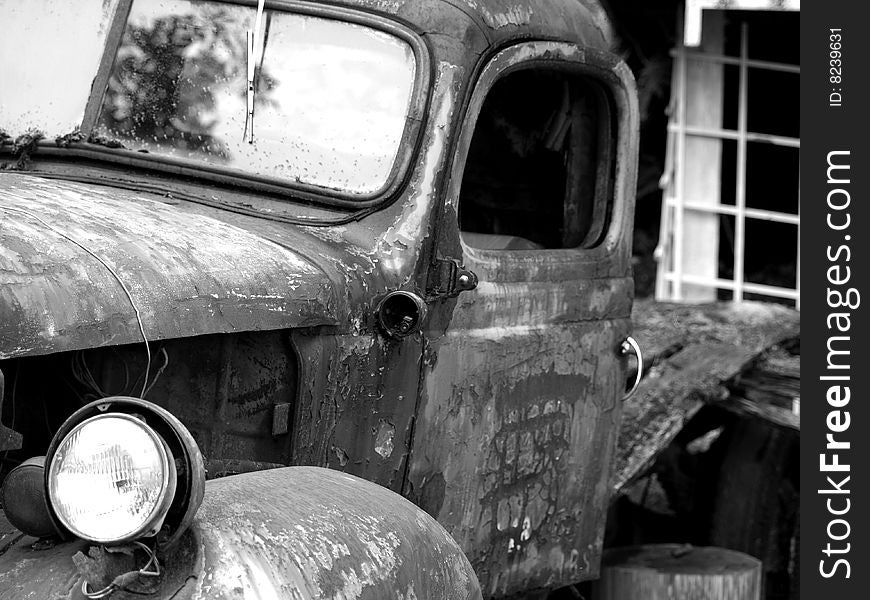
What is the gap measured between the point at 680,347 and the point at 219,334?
3326 millimetres

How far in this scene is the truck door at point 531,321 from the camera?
3.36m

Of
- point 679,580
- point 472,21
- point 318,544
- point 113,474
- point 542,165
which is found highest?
point 472,21

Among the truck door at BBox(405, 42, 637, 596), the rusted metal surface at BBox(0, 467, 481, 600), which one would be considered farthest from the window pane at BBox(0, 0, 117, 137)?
the rusted metal surface at BBox(0, 467, 481, 600)

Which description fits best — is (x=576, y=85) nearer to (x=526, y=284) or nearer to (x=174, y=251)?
(x=526, y=284)

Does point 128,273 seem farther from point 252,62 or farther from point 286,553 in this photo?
point 252,62

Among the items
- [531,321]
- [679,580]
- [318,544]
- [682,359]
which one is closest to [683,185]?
[682,359]

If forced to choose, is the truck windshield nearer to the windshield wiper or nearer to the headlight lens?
the windshield wiper

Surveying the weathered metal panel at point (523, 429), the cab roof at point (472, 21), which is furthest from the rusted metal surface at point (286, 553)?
the cab roof at point (472, 21)

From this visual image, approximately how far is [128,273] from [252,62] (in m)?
0.97

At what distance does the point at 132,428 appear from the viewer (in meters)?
2.10

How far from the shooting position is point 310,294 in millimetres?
2875

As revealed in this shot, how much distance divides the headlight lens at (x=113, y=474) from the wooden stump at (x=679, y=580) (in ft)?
8.96

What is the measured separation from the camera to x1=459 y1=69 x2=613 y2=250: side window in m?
3.93
